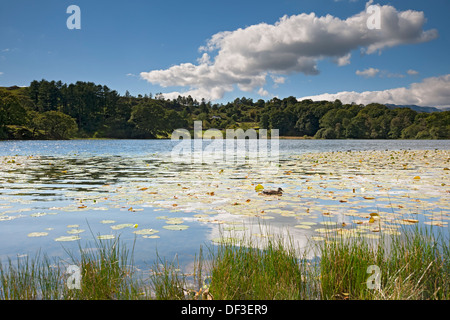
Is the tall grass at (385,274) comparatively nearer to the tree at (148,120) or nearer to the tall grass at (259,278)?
the tall grass at (259,278)

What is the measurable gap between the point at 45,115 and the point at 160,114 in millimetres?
59123

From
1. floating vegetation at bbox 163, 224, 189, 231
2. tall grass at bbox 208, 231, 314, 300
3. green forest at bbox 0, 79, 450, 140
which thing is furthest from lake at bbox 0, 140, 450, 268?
green forest at bbox 0, 79, 450, 140

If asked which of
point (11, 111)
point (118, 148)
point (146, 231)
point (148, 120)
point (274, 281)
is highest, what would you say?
point (148, 120)

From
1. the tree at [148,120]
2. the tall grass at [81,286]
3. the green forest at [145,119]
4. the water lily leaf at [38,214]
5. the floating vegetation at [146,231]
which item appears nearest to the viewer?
the tall grass at [81,286]

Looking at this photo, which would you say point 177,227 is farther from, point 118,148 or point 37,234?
point 118,148

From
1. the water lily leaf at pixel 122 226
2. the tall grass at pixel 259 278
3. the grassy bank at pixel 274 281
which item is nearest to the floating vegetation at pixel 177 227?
the water lily leaf at pixel 122 226

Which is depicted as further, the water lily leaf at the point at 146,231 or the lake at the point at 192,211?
the water lily leaf at the point at 146,231

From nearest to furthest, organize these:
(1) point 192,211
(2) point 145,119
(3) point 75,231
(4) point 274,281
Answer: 1. (4) point 274,281
2. (3) point 75,231
3. (1) point 192,211
4. (2) point 145,119

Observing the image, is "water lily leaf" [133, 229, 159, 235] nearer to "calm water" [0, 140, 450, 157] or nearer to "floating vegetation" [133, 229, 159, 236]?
"floating vegetation" [133, 229, 159, 236]

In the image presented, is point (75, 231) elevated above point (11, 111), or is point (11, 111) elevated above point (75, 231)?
point (11, 111)

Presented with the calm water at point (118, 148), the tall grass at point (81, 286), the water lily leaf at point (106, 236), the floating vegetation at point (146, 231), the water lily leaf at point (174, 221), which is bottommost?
the floating vegetation at point (146, 231)

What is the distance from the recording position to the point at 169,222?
22.9ft

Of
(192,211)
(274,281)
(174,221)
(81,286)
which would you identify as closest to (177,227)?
(174,221)

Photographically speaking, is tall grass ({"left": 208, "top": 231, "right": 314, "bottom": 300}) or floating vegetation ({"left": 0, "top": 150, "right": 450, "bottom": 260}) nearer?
tall grass ({"left": 208, "top": 231, "right": 314, "bottom": 300})
